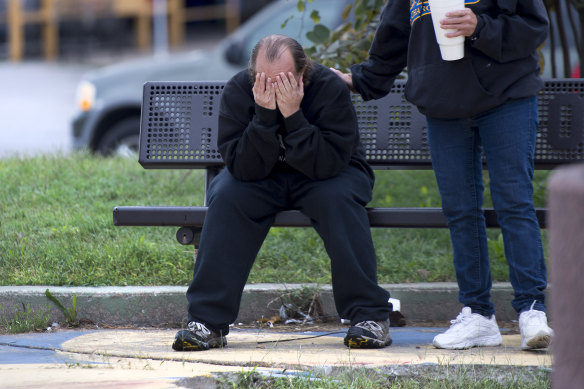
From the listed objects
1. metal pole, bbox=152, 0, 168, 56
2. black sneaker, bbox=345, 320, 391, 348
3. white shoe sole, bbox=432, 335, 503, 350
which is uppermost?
metal pole, bbox=152, 0, 168, 56

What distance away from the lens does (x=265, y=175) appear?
3414mm

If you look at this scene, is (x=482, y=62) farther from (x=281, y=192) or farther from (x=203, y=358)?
(x=203, y=358)

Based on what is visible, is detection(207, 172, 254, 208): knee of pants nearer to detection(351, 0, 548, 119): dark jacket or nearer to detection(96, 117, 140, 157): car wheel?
detection(351, 0, 548, 119): dark jacket

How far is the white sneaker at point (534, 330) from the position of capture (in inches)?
120

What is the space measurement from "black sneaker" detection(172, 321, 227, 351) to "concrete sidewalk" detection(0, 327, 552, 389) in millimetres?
42

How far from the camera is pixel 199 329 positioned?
128 inches

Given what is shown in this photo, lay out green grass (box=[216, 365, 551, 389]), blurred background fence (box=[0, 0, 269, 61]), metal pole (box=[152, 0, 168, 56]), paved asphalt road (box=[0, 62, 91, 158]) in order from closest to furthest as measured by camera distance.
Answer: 1. green grass (box=[216, 365, 551, 389])
2. paved asphalt road (box=[0, 62, 91, 158])
3. metal pole (box=[152, 0, 168, 56])
4. blurred background fence (box=[0, 0, 269, 61])

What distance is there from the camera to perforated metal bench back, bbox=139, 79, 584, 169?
155 inches

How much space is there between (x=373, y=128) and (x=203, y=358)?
61.1 inches

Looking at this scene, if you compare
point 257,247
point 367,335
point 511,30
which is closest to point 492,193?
point 511,30

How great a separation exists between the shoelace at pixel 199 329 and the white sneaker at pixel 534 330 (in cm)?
118

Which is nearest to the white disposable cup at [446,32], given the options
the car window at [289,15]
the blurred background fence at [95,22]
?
the car window at [289,15]

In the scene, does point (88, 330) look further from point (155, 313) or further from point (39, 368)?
point (39, 368)

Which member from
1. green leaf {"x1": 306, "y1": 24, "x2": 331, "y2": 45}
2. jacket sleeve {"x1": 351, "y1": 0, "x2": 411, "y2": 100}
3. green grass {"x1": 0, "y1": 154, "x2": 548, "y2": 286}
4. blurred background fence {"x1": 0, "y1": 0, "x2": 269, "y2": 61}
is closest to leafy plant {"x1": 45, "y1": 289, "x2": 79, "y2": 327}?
green grass {"x1": 0, "y1": 154, "x2": 548, "y2": 286}
